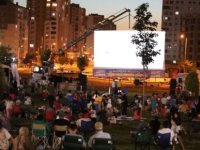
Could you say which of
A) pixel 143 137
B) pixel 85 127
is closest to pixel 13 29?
pixel 85 127

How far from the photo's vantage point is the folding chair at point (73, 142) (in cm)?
1515

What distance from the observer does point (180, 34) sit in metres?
156

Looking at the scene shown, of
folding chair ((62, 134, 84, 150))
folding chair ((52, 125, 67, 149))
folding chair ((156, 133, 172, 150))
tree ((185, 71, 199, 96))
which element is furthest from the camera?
tree ((185, 71, 199, 96))

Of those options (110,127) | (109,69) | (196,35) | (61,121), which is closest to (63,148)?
(61,121)

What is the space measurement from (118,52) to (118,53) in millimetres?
118

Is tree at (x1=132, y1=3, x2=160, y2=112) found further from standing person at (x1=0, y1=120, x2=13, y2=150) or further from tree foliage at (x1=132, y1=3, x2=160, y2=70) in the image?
standing person at (x1=0, y1=120, x2=13, y2=150)

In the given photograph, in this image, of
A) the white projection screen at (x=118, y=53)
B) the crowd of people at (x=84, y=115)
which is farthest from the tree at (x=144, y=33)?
the white projection screen at (x=118, y=53)

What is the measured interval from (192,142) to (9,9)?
17019 cm

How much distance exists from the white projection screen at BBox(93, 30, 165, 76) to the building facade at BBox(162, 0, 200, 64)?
82.3 meters

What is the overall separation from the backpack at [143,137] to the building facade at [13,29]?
155 metres

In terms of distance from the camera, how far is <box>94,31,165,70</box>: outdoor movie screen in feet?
175

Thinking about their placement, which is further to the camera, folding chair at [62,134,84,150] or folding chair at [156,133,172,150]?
folding chair at [156,133,172,150]

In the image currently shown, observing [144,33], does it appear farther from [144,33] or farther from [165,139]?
[165,139]

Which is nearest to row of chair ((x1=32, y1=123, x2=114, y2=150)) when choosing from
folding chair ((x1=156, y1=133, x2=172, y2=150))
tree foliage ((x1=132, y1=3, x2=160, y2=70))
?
folding chair ((x1=156, y1=133, x2=172, y2=150))
